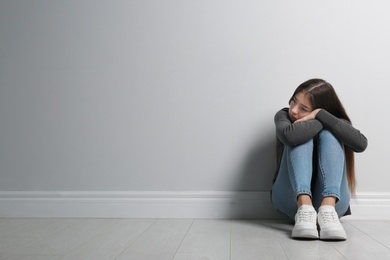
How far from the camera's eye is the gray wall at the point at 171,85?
7.68 feet

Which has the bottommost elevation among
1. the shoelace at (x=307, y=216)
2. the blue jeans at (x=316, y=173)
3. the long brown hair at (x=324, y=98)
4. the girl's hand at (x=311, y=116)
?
the shoelace at (x=307, y=216)

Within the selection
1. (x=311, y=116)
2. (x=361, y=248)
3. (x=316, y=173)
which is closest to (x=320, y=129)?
(x=311, y=116)

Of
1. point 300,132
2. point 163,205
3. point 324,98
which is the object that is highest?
point 324,98

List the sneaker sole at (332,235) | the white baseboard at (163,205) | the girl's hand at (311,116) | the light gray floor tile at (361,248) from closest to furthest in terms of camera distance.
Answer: the light gray floor tile at (361,248), the sneaker sole at (332,235), the girl's hand at (311,116), the white baseboard at (163,205)

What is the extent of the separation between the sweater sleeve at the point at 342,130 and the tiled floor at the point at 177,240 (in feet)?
1.19

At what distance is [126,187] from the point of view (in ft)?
8.00

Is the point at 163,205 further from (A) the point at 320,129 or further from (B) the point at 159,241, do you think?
(A) the point at 320,129

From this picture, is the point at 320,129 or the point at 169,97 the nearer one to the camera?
the point at 320,129

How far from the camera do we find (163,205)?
7.84ft

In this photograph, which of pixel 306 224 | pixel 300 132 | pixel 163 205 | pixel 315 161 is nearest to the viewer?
pixel 306 224

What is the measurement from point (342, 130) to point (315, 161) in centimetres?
20

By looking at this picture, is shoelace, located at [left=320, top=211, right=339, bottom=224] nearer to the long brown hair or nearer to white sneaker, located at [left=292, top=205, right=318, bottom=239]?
white sneaker, located at [left=292, top=205, right=318, bottom=239]

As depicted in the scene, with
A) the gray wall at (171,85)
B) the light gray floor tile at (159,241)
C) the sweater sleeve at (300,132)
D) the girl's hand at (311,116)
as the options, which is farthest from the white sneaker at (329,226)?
the gray wall at (171,85)

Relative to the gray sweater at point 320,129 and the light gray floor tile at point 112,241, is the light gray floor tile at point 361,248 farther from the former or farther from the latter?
Answer: the light gray floor tile at point 112,241
